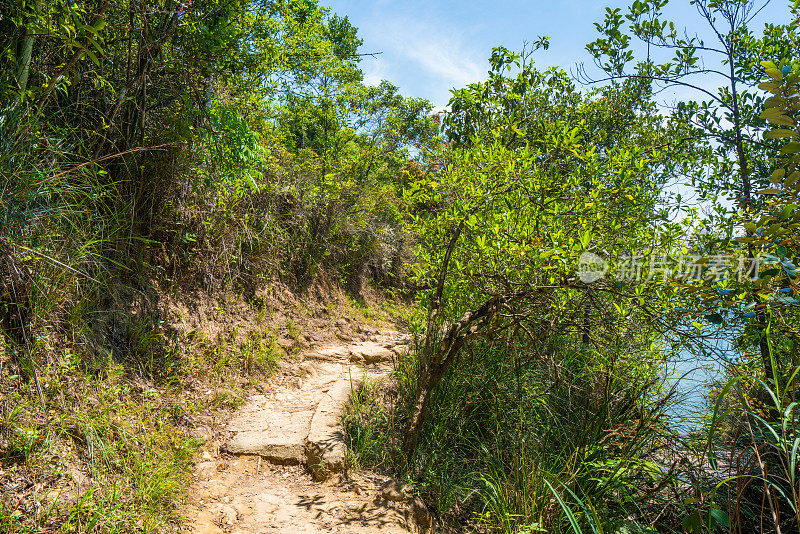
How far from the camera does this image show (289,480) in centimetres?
365

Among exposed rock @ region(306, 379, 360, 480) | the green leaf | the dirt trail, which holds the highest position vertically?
the green leaf

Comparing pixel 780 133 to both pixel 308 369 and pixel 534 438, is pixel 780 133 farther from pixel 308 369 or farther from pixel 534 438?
pixel 308 369

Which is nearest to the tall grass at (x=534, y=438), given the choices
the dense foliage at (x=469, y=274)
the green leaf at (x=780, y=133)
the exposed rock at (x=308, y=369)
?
the dense foliage at (x=469, y=274)

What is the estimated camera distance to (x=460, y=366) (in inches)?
168

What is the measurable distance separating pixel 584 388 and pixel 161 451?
3.67 meters

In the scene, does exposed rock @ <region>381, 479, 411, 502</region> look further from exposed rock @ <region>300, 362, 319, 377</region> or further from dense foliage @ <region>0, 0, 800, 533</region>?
exposed rock @ <region>300, 362, 319, 377</region>

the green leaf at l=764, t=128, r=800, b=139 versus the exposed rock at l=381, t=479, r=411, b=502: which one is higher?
the green leaf at l=764, t=128, r=800, b=139

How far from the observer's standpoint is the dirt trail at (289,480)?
3.02m

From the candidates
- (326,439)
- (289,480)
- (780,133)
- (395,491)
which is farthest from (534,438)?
(780,133)

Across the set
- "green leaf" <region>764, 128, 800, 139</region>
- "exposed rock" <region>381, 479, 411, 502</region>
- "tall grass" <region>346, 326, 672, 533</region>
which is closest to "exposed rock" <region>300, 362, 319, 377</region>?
"tall grass" <region>346, 326, 672, 533</region>

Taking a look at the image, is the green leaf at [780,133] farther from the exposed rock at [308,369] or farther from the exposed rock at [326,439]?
the exposed rock at [308,369]

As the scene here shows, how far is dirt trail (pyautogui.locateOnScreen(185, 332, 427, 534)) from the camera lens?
3016 mm

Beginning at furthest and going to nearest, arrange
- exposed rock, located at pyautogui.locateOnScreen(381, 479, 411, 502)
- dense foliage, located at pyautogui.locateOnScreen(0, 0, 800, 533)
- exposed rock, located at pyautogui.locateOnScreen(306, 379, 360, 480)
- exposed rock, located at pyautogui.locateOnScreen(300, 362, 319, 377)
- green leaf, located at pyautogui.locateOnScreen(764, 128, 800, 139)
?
exposed rock, located at pyautogui.locateOnScreen(300, 362, 319, 377)
exposed rock, located at pyautogui.locateOnScreen(306, 379, 360, 480)
exposed rock, located at pyautogui.locateOnScreen(381, 479, 411, 502)
dense foliage, located at pyautogui.locateOnScreen(0, 0, 800, 533)
green leaf, located at pyautogui.locateOnScreen(764, 128, 800, 139)

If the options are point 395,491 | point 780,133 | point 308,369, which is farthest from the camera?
point 308,369
